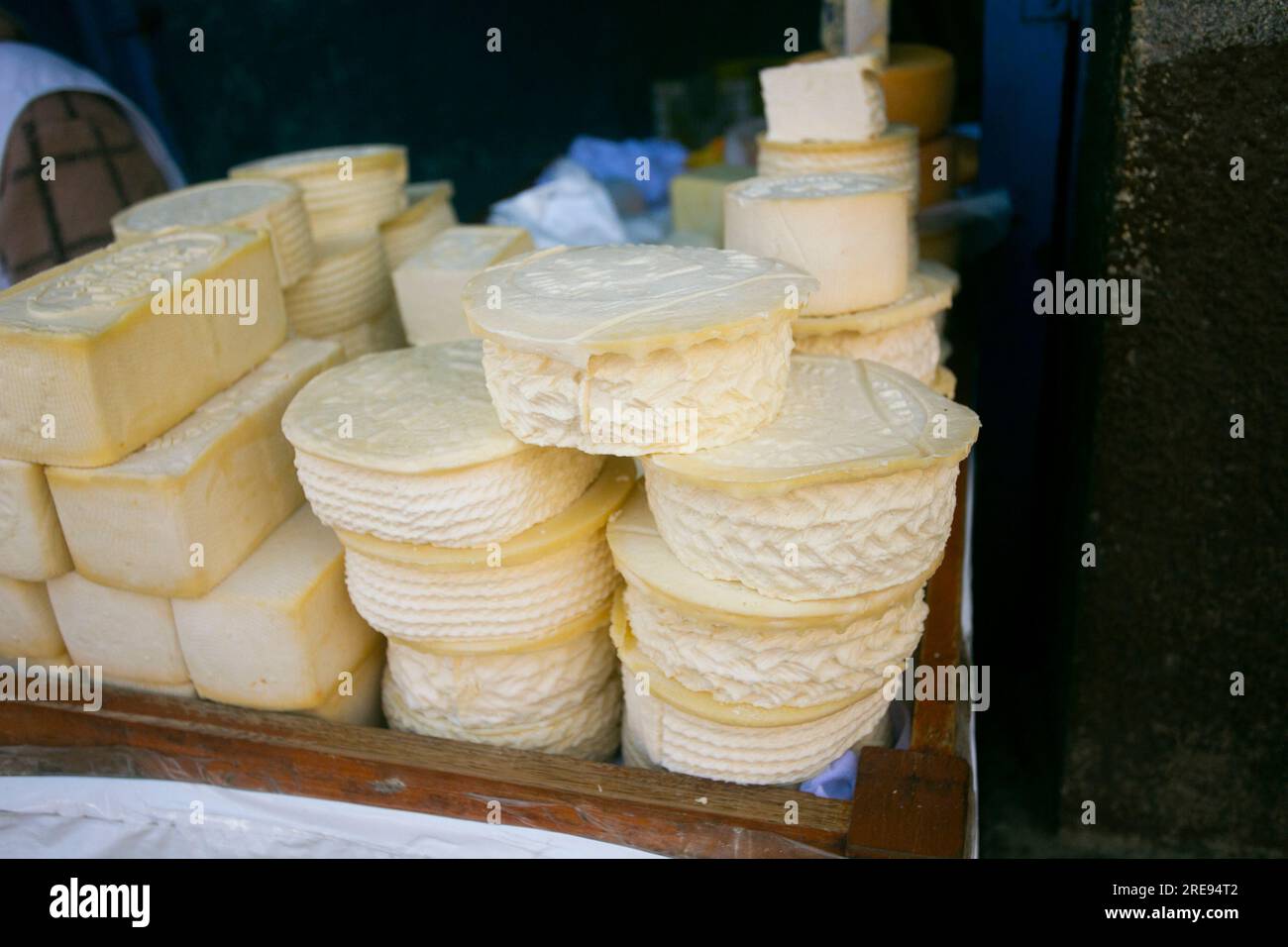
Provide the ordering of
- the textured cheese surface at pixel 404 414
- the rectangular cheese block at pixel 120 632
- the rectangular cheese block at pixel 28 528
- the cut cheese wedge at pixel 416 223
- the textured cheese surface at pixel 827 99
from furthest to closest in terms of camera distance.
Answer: the cut cheese wedge at pixel 416 223 < the textured cheese surface at pixel 827 99 < the rectangular cheese block at pixel 120 632 < the rectangular cheese block at pixel 28 528 < the textured cheese surface at pixel 404 414

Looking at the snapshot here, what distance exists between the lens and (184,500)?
65.6 inches

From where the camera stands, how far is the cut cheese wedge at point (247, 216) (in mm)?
2180

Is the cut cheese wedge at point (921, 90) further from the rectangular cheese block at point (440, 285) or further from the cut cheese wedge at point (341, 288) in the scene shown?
the cut cheese wedge at point (341, 288)

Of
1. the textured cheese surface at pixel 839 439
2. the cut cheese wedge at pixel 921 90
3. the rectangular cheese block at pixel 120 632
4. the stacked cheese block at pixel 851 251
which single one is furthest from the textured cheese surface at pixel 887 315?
the rectangular cheese block at pixel 120 632

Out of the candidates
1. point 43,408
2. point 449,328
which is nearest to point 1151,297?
point 449,328

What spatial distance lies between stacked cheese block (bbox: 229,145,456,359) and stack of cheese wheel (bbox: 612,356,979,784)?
3.70 feet

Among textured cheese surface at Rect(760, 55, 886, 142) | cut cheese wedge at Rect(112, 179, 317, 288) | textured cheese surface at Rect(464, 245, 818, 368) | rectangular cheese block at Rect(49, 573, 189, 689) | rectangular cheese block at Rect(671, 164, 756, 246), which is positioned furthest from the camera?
rectangular cheese block at Rect(671, 164, 756, 246)

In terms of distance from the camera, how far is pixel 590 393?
1.46 metres

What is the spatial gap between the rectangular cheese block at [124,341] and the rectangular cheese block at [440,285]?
34 centimetres

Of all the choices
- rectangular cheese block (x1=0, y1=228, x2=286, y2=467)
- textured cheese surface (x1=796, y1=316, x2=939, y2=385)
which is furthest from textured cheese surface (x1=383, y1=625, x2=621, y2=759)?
textured cheese surface (x1=796, y1=316, x2=939, y2=385)

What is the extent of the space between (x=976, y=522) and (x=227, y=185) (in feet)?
7.67

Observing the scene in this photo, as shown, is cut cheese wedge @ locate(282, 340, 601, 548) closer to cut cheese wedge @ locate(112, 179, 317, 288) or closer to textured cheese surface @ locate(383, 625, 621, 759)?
textured cheese surface @ locate(383, 625, 621, 759)

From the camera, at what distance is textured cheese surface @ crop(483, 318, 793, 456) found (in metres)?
1.44
